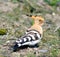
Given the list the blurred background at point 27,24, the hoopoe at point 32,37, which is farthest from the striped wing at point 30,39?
the blurred background at point 27,24

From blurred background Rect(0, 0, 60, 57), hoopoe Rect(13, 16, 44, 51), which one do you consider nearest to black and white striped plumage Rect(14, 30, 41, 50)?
hoopoe Rect(13, 16, 44, 51)

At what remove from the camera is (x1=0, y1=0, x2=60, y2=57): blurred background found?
868 cm

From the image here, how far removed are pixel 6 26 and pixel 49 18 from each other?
Answer: 2144 mm

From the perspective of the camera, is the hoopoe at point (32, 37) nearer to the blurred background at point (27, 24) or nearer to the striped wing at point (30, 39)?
the striped wing at point (30, 39)

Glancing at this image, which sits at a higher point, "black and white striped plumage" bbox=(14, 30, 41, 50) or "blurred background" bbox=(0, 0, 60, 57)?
"black and white striped plumage" bbox=(14, 30, 41, 50)

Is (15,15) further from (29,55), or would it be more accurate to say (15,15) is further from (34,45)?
(29,55)

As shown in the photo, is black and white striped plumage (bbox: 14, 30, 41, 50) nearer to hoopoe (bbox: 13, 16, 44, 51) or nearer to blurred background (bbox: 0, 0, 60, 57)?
hoopoe (bbox: 13, 16, 44, 51)

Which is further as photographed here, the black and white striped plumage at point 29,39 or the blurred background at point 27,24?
the blurred background at point 27,24

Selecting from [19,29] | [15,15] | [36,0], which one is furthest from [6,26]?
[36,0]

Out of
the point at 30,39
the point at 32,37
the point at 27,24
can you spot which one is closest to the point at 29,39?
the point at 30,39

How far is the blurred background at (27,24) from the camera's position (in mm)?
8680

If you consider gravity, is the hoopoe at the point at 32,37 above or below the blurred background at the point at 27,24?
above

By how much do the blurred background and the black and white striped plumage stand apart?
20 centimetres

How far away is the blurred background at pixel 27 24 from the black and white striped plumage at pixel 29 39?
20cm
